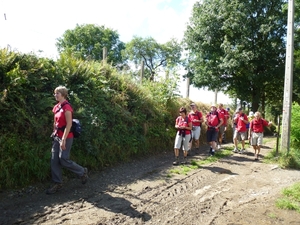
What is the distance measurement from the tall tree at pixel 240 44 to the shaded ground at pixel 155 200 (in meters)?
14.4

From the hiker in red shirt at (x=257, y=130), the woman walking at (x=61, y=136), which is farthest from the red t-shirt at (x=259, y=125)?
the woman walking at (x=61, y=136)

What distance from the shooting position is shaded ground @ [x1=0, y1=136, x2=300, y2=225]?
409 centimetres

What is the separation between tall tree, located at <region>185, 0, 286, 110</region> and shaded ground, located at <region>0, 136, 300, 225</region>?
14377 millimetres

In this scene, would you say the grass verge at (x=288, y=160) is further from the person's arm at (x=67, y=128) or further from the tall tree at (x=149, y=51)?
the tall tree at (x=149, y=51)


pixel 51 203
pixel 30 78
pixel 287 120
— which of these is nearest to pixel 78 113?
pixel 30 78

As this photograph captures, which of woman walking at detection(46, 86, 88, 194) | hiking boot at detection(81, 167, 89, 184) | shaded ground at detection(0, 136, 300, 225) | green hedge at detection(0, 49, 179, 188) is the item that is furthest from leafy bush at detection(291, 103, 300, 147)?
woman walking at detection(46, 86, 88, 194)

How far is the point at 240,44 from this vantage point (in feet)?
64.7

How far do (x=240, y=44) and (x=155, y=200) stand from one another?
18.0 meters

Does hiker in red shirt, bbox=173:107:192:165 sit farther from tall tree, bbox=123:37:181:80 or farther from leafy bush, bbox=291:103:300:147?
tall tree, bbox=123:37:181:80

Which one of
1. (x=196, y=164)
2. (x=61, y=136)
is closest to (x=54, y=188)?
(x=61, y=136)

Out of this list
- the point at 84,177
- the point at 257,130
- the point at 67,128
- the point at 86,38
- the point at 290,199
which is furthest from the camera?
the point at 86,38

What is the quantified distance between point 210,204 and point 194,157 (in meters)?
4.39

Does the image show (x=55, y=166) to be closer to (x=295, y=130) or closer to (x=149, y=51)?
(x=295, y=130)

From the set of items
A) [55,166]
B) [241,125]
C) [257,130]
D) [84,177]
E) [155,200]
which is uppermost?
[241,125]
